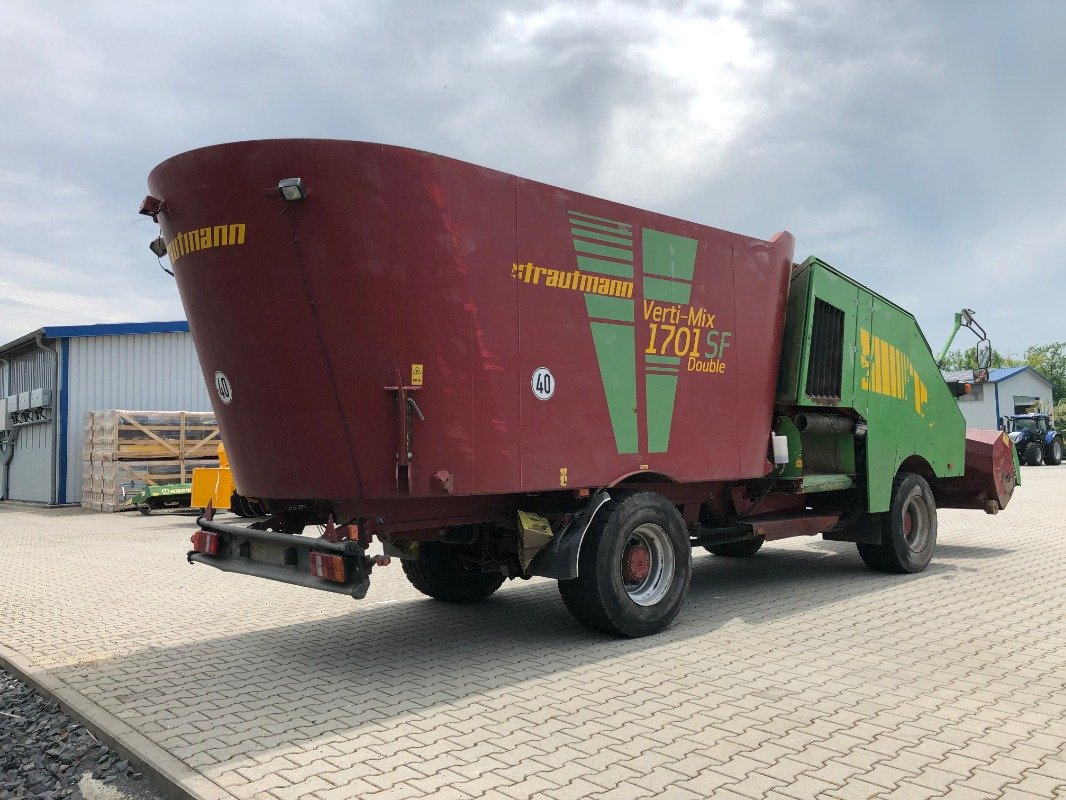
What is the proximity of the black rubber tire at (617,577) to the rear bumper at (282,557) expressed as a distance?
64.0 inches

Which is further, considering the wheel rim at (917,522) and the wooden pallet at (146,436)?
the wooden pallet at (146,436)

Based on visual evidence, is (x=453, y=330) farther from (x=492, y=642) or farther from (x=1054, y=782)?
(x=1054, y=782)

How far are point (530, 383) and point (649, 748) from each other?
2446mm

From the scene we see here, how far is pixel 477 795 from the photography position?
3.43 meters

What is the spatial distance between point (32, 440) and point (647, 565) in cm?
2263

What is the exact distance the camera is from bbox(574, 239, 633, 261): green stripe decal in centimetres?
581

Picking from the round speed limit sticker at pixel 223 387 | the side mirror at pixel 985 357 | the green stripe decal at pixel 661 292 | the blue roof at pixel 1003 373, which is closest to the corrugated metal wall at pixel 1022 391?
the blue roof at pixel 1003 373

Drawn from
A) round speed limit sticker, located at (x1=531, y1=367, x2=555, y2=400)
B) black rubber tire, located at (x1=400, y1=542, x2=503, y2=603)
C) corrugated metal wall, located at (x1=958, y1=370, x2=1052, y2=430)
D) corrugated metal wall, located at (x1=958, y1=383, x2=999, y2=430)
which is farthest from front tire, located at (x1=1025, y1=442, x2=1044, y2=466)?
round speed limit sticker, located at (x1=531, y1=367, x2=555, y2=400)

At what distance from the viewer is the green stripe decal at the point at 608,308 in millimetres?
5863

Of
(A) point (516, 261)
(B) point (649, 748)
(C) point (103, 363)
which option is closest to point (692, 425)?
(A) point (516, 261)

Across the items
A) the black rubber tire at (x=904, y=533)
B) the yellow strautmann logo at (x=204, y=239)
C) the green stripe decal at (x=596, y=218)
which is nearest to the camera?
the yellow strautmann logo at (x=204, y=239)

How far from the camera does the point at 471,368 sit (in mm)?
5211

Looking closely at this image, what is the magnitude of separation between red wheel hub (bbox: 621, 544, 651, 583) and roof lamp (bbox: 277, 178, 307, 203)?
11.0 feet

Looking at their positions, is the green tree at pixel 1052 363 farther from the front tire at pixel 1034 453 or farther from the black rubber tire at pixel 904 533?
the black rubber tire at pixel 904 533
